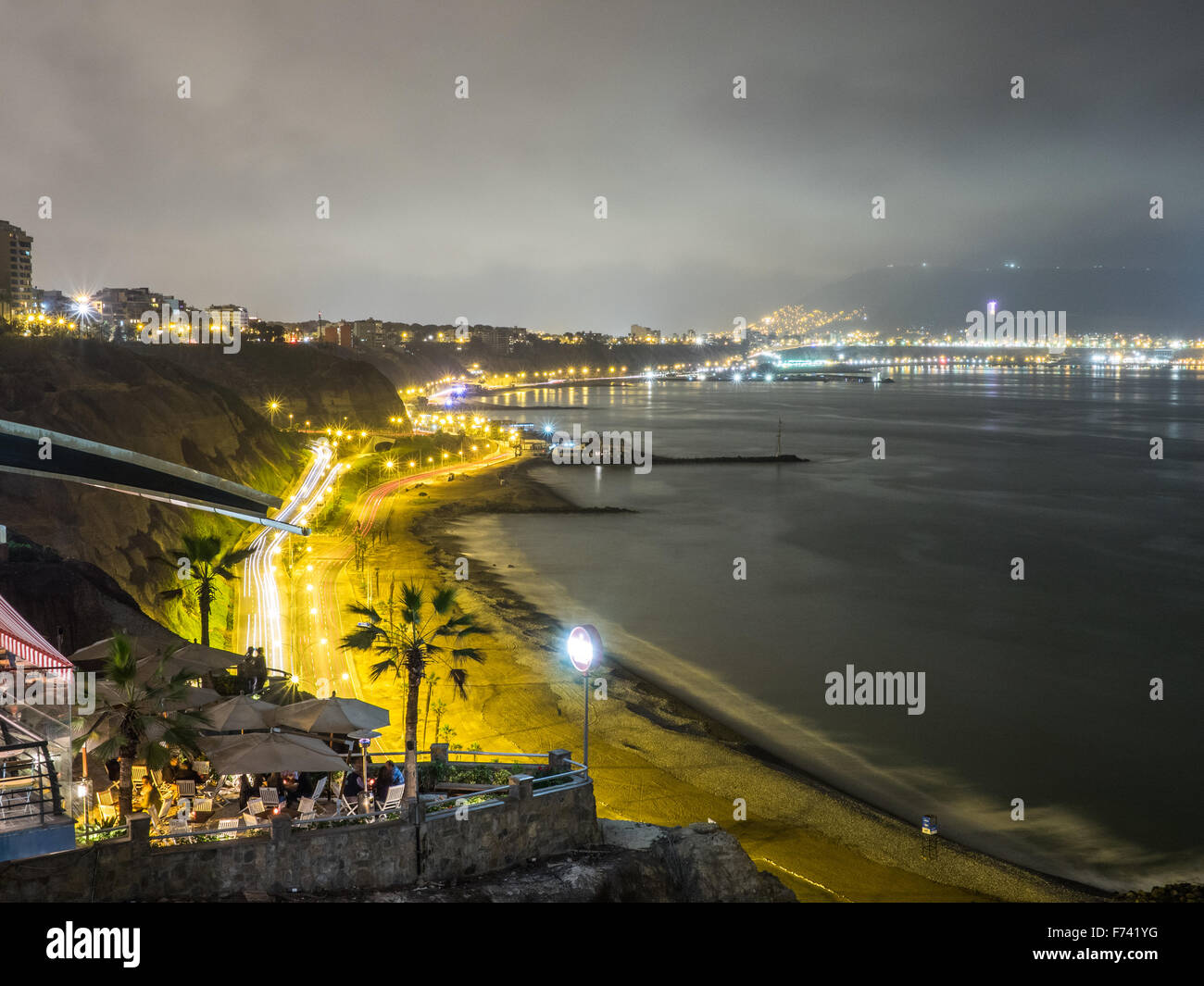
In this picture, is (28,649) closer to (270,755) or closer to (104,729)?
(104,729)

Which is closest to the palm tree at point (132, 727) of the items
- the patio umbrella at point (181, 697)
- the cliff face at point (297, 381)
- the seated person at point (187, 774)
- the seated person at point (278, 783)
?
the patio umbrella at point (181, 697)

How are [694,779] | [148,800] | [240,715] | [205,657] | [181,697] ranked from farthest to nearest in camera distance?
[694,779] < [205,657] < [240,715] < [148,800] < [181,697]

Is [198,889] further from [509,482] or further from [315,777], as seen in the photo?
[509,482]

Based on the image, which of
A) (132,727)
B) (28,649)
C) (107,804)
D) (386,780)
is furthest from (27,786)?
(386,780)

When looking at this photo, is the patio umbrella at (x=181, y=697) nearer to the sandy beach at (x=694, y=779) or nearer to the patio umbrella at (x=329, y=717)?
the patio umbrella at (x=329, y=717)

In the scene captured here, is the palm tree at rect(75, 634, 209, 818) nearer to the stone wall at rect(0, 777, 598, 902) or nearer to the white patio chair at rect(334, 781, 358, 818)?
the stone wall at rect(0, 777, 598, 902)
